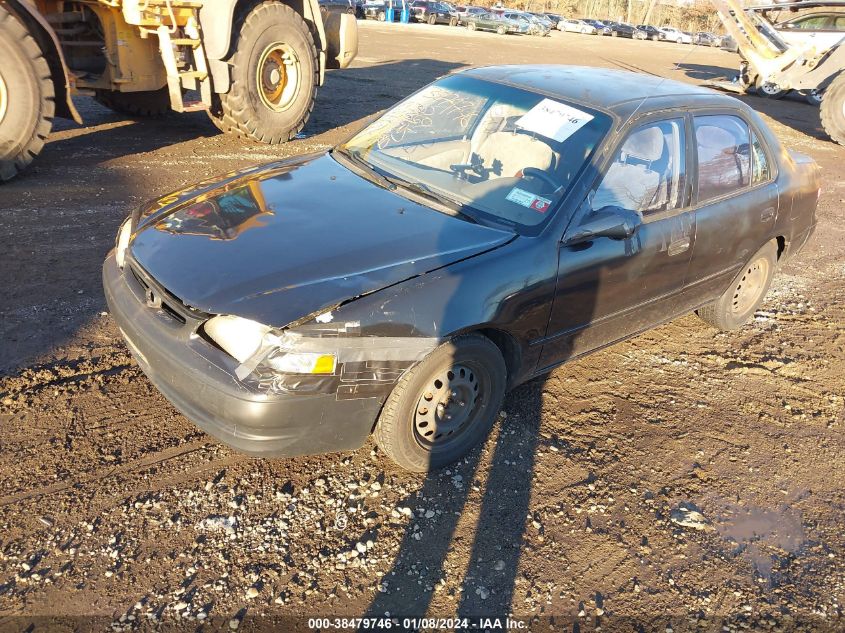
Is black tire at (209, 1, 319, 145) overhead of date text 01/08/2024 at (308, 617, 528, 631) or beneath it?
overhead

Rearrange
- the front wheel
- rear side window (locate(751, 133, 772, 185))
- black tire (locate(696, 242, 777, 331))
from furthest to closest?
the front wheel
black tire (locate(696, 242, 777, 331))
rear side window (locate(751, 133, 772, 185))

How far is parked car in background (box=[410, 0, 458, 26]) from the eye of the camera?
3584 centimetres

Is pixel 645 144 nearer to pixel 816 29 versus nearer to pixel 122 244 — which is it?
pixel 122 244

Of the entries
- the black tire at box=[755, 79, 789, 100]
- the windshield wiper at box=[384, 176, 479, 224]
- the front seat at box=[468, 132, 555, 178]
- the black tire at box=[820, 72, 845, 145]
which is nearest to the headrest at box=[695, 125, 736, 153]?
the front seat at box=[468, 132, 555, 178]

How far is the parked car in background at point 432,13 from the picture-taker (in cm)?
3584

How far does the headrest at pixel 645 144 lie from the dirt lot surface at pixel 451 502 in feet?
4.43

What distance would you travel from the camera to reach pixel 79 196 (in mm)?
5742

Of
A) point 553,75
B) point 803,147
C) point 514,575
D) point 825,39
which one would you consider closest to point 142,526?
point 514,575

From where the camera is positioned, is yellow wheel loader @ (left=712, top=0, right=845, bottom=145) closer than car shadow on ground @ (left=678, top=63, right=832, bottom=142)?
Yes

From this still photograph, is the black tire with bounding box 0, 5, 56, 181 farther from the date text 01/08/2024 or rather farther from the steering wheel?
the date text 01/08/2024

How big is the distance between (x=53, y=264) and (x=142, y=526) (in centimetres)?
271

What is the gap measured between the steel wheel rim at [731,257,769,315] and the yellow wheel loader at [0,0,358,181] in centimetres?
561

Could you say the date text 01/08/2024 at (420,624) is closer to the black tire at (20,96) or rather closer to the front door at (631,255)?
the front door at (631,255)

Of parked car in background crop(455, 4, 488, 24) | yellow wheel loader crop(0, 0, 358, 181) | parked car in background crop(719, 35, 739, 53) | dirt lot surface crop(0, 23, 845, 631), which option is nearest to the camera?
dirt lot surface crop(0, 23, 845, 631)
